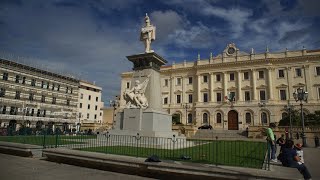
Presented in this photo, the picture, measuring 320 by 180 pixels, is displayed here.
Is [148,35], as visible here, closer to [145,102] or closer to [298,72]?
[145,102]

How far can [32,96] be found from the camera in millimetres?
47719

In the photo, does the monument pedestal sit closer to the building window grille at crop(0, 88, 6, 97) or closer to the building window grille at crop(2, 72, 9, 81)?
the building window grille at crop(0, 88, 6, 97)

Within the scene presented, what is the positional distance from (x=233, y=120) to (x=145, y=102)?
3555 centimetres

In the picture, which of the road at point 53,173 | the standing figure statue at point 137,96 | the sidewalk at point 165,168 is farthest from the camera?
the standing figure statue at point 137,96

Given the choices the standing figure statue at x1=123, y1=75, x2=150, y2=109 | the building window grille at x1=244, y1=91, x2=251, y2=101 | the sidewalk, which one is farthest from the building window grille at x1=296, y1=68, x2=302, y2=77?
the sidewalk

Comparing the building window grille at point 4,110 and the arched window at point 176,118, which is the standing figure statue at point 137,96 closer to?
the arched window at point 176,118

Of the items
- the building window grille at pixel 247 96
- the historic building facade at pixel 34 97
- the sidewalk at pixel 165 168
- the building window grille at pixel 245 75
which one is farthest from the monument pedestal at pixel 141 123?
the building window grille at pixel 245 75

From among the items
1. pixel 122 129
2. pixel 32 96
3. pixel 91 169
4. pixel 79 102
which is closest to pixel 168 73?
pixel 79 102

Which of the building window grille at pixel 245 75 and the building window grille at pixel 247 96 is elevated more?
the building window grille at pixel 245 75

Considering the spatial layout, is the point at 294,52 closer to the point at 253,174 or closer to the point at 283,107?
the point at 283,107

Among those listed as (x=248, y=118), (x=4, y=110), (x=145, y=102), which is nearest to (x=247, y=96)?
(x=248, y=118)

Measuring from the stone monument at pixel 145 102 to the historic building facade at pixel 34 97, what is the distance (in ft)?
88.9

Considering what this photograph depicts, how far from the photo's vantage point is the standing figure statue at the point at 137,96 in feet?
51.6

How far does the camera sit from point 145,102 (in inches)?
628
